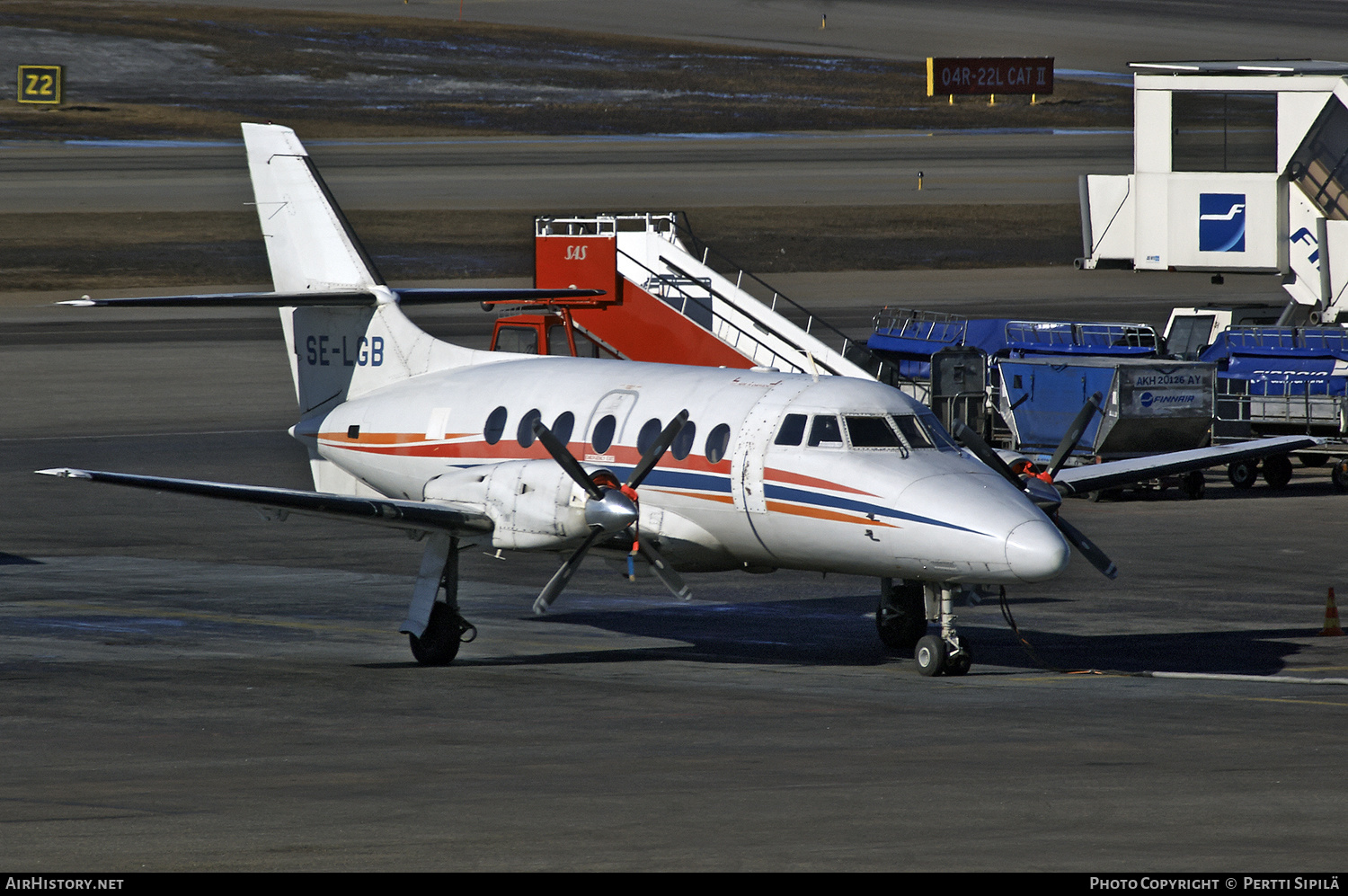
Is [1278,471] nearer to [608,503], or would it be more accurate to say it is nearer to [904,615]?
[904,615]

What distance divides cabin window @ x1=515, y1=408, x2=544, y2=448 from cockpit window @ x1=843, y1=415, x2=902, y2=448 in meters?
4.54

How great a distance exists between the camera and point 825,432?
21.1m

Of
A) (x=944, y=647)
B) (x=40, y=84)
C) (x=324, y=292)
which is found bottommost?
(x=944, y=647)

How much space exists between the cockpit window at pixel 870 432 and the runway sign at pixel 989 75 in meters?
113

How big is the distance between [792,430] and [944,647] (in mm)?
3041

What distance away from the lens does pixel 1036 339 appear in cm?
4269

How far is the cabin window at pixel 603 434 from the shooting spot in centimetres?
2273

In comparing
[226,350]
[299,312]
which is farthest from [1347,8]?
[299,312]

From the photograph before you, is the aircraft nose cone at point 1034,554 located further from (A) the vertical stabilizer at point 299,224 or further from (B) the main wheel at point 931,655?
(A) the vertical stabilizer at point 299,224

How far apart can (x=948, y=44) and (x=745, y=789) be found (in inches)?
5475

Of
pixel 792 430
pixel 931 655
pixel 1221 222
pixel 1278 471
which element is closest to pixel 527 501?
pixel 792 430

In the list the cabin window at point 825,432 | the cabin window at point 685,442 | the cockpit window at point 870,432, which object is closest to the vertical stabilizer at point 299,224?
the cabin window at point 685,442

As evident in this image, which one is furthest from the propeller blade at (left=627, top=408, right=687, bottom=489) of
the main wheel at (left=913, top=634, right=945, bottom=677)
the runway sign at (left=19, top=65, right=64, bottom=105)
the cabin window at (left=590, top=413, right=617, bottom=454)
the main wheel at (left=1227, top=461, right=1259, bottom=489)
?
the runway sign at (left=19, top=65, right=64, bottom=105)

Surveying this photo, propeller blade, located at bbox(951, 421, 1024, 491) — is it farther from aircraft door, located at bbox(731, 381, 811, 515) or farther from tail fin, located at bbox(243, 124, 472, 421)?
tail fin, located at bbox(243, 124, 472, 421)
